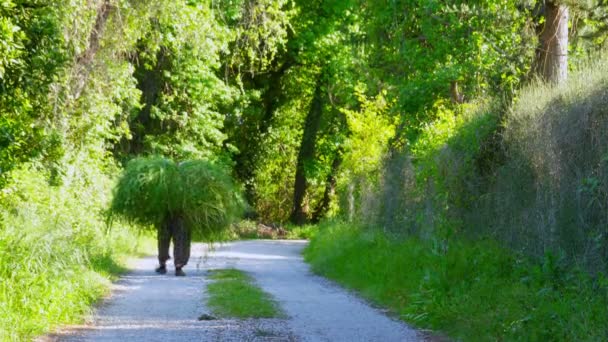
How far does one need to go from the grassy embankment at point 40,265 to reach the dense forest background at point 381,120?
1.6 inches

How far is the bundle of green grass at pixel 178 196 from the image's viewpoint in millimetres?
20672

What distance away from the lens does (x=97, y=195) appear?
25.5m

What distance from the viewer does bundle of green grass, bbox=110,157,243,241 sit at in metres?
20.7

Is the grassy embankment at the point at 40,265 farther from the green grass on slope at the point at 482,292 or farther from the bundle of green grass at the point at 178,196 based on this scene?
the green grass on slope at the point at 482,292

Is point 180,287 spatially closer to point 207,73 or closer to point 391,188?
point 391,188

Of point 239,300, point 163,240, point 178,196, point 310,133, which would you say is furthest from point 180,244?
point 310,133

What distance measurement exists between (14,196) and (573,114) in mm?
9308

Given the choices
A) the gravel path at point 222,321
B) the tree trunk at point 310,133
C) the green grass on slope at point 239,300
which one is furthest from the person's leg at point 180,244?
the tree trunk at point 310,133

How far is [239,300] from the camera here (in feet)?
50.1

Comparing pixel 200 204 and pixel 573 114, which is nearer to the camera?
pixel 573 114

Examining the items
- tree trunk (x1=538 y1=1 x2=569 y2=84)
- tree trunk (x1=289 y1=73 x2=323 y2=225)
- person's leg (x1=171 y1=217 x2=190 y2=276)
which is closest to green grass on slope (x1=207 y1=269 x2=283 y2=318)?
person's leg (x1=171 y1=217 x2=190 y2=276)

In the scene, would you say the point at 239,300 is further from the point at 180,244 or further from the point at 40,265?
the point at 180,244

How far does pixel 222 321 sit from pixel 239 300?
2.23 meters

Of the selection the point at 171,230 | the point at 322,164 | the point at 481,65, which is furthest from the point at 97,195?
the point at 322,164
